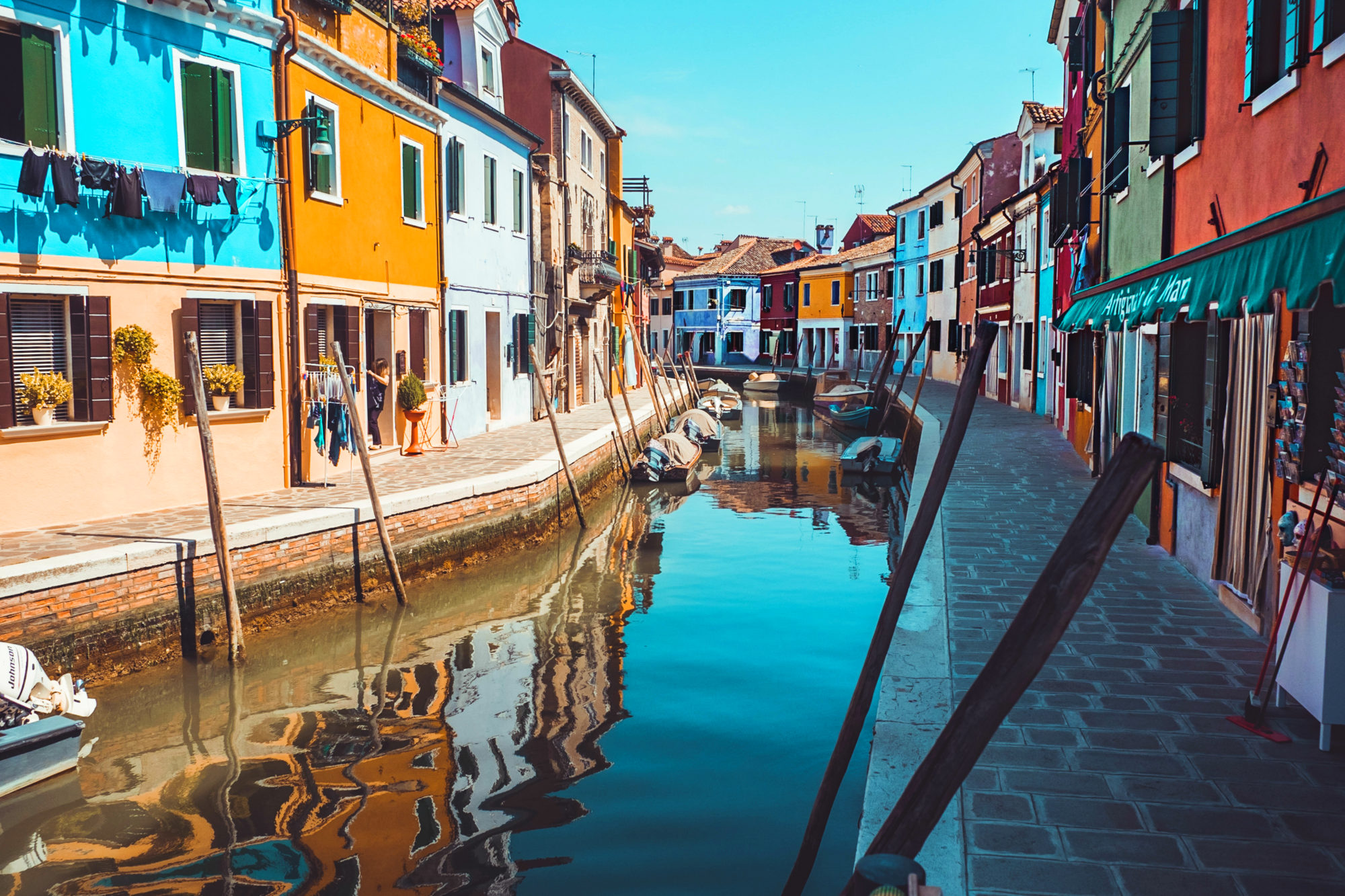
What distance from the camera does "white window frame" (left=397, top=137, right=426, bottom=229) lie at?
1595 cm

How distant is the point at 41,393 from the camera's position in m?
9.79

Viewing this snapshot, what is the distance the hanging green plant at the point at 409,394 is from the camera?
51.9 feet

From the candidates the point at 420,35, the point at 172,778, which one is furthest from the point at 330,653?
the point at 420,35

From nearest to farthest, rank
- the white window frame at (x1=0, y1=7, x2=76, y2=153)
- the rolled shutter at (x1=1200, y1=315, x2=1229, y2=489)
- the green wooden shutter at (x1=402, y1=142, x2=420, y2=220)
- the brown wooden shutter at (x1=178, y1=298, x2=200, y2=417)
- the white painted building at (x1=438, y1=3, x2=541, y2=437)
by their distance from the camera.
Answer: the rolled shutter at (x1=1200, y1=315, x2=1229, y2=489) → the white window frame at (x1=0, y1=7, x2=76, y2=153) → the brown wooden shutter at (x1=178, y1=298, x2=200, y2=417) → the green wooden shutter at (x1=402, y1=142, x2=420, y2=220) → the white painted building at (x1=438, y1=3, x2=541, y2=437)

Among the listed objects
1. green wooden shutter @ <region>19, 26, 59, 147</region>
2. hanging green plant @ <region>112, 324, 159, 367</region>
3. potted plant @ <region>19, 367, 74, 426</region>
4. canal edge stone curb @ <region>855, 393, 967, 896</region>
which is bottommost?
canal edge stone curb @ <region>855, 393, 967, 896</region>

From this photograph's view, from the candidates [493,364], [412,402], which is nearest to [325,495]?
[412,402]

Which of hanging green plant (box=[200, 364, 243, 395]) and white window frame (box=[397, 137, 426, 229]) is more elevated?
white window frame (box=[397, 137, 426, 229])

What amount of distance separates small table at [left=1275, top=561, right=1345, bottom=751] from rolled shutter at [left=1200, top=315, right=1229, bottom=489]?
2.96m

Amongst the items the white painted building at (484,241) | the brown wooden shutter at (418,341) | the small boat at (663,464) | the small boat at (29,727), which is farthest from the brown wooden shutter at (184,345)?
the small boat at (663,464)

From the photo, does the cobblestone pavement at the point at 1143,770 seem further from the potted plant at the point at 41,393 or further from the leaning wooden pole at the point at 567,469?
the potted plant at the point at 41,393

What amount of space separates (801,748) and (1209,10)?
674 cm

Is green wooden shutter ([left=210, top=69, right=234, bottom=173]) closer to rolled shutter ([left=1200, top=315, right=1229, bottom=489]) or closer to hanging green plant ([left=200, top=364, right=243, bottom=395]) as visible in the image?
hanging green plant ([left=200, top=364, right=243, bottom=395])

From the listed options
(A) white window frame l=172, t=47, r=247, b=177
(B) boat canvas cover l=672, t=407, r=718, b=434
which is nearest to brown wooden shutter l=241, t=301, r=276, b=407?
(A) white window frame l=172, t=47, r=247, b=177

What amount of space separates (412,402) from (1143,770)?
41.7 ft
